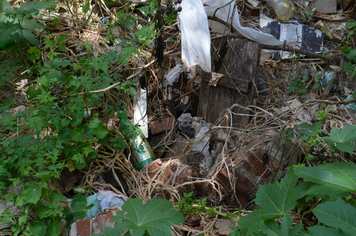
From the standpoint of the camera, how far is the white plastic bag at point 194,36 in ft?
7.80

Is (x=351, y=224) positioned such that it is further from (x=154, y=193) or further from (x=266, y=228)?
(x=154, y=193)

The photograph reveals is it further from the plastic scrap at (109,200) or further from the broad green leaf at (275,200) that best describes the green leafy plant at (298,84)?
the plastic scrap at (109,200)

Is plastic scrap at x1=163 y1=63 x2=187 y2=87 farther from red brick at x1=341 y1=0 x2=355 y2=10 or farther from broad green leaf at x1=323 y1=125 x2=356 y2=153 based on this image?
red brick at x1=341 y1=0 x2=355 y2=10

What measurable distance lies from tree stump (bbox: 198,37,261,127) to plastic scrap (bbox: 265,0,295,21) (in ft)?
4.30

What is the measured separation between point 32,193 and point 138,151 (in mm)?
1020

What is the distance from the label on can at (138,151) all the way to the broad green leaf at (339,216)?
1694 mm

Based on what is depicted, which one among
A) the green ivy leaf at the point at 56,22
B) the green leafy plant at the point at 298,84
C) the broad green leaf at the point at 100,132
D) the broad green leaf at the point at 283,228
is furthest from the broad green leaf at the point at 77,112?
the green leafy plant at the point at 298,84

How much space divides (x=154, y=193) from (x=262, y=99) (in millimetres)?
1689

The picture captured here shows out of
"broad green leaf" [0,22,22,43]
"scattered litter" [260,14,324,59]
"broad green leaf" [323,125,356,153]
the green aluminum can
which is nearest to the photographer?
"broad green leaf" [323,125,356,153]

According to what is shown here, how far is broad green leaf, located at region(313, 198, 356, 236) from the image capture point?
1056 mm

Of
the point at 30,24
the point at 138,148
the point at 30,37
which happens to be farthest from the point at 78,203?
the point at 30,24

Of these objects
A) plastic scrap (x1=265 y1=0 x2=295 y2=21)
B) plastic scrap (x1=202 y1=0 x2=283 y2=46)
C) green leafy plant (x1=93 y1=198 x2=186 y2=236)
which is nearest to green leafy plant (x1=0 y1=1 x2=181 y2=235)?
green leafy plant (x1=93 y1=198 x2=186 y2=236)

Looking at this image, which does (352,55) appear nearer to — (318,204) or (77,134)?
(318,204)

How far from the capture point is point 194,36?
239cm
